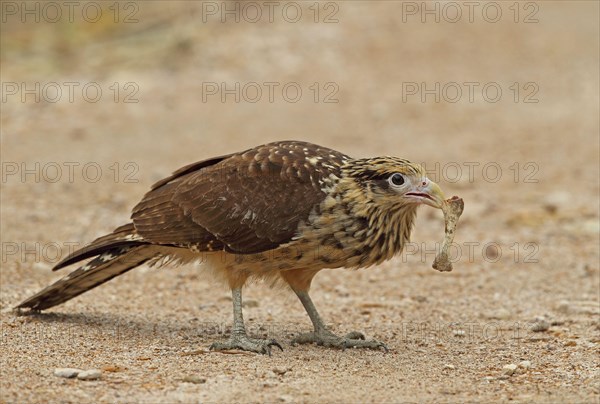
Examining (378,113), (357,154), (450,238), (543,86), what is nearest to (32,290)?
(450,238)

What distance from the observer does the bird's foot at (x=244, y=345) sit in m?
7.36

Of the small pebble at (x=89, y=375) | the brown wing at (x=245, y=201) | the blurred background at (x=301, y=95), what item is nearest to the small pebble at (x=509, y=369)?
the brown wing at (x=245, y=201)

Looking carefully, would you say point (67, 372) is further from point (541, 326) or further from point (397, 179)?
point (541, 326)

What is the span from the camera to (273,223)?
7.26 m

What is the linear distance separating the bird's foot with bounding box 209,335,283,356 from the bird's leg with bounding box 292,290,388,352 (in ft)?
1.59

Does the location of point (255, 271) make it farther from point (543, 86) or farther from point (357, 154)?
point (543, 86)

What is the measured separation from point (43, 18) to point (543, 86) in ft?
35.9

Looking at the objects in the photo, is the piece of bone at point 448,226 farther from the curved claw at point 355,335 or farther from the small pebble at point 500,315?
the small pebble at point 500,315

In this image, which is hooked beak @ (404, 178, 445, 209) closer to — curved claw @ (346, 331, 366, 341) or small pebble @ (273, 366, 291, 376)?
curved claw @ (346, 331, 366, 341)

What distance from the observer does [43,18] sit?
21984 millimetres

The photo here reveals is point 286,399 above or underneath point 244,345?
underneath

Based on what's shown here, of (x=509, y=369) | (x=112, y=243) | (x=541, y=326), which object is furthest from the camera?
(x=541, y=326)

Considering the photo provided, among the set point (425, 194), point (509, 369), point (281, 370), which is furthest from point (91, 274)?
point (509, 369)

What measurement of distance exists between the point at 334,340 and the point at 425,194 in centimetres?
146
